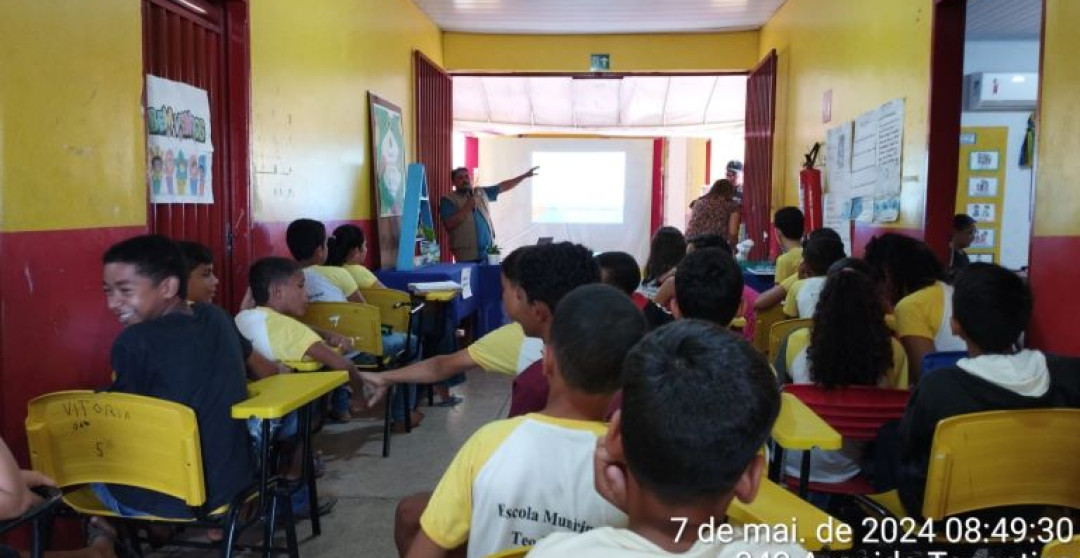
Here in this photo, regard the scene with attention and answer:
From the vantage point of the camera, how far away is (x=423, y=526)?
136cm

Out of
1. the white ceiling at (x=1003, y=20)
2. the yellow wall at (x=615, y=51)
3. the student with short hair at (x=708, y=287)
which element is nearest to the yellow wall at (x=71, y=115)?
the student with short hair at (x=708, y=287)

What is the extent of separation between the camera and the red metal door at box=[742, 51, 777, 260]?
7.17 metres

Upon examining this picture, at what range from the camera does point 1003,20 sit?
243 inches

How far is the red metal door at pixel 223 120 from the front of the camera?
3.63 m

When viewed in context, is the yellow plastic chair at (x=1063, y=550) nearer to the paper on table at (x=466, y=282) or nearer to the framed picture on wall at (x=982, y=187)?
the paper on table at (x=466, y=282)

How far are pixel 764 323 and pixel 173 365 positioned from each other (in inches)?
115

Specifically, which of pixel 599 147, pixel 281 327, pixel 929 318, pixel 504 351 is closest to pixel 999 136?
pixel 929 318

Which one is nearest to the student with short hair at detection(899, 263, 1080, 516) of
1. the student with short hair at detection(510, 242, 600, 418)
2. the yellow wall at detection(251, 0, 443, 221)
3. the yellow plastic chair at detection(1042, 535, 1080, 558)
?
the yellow plastic chair at detection(1042, 535, 1080, 558)

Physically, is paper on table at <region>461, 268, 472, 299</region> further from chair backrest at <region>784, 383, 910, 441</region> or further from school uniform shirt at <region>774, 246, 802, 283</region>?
chair backrest at <region>784, 383, 910, 441</region>

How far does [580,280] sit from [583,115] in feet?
33.7

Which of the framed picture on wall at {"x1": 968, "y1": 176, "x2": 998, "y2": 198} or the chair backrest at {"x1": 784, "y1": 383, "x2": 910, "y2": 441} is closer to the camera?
the chair backrest at {"x1": 784, "y1": 383, "x2": 910, "y2": 441}

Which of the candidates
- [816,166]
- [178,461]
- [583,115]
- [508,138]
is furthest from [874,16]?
[508,138]

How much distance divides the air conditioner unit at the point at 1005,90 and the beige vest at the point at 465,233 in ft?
13.7

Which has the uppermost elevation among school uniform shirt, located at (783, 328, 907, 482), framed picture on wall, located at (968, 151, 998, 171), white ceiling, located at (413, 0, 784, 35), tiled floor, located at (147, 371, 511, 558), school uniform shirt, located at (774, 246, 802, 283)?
white ceiling, located at (413, 0, 784, 35)
